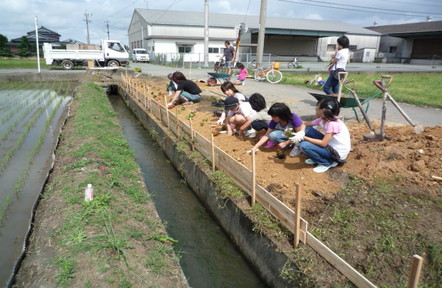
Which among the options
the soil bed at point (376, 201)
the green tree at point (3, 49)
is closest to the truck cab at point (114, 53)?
the soil bed at point (376, 201)

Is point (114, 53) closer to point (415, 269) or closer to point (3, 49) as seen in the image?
point (415, 269)

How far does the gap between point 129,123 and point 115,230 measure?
837 centimetres

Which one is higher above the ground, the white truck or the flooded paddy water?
the white truck

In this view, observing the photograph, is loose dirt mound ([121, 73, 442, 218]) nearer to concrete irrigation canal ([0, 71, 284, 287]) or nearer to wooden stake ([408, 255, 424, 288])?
concrete irrigation canal ([0, 71, 284, 287])

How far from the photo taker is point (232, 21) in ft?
139

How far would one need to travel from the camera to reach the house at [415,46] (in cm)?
3411

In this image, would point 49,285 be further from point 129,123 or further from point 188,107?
point 129,123

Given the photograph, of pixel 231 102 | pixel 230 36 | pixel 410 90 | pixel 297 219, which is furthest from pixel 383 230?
pixel 230 36

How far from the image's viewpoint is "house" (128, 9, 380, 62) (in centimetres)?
3647

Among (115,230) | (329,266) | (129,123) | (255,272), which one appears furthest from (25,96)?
(329,266)

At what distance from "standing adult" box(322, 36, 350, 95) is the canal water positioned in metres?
4.08

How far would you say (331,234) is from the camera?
3123 mm

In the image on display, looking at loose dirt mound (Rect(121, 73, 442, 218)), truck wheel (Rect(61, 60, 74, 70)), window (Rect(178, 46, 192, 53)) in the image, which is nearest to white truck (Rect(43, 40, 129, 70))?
truck wheel (Rect(61, 60, 74, 70))

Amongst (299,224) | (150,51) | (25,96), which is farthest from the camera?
(150,51)
